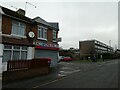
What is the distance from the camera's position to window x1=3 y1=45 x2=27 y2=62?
1612cm

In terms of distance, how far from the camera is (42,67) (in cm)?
1612

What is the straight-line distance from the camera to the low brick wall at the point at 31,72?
39.4 ft

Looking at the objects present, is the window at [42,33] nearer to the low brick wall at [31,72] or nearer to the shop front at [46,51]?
the shop front at [46,51]

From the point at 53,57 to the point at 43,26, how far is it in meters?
5.52

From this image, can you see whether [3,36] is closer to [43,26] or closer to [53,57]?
[43,26]

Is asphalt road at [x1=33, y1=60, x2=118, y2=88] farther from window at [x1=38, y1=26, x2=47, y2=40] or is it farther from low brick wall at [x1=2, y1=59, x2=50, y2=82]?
window at [x1=38, y1=26, x2=47, y2=40]

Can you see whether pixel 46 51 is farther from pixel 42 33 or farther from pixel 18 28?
pixel 18 28

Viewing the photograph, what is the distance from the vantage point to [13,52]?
17062mm

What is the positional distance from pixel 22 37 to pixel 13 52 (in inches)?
102

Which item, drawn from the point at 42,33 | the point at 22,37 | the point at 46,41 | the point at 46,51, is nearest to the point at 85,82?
the point at 22,37

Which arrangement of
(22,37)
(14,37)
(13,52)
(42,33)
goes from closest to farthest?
1. (13,52)
2. (14,37)
3. (22,37)
4. (42,33)

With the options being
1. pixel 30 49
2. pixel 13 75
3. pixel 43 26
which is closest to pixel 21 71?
pixel 13 75

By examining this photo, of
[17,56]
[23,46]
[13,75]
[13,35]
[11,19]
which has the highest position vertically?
[11,19]

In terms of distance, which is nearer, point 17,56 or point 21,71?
point 21,71
